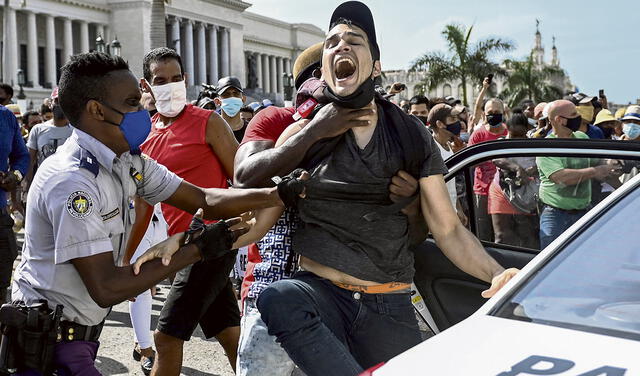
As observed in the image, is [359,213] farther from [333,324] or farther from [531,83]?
[531,83]

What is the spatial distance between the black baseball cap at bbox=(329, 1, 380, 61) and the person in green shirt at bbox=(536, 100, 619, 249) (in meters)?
1.10

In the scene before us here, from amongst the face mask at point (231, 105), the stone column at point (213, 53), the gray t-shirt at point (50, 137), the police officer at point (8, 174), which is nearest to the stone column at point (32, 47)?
the stone column at point (213, 53)

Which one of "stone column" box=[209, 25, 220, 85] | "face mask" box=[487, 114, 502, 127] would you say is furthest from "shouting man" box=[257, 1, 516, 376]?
"stone column" box=[209, 25, 220, 85]

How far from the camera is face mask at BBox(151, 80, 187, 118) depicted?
473 centimetres

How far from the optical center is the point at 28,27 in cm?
5906

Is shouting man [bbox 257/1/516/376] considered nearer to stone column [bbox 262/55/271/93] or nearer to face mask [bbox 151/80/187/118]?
face mask [bbox 151/80/187/118]

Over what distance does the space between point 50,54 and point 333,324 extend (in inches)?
2464

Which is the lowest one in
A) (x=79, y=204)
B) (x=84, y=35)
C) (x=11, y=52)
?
(x=79, y=204)

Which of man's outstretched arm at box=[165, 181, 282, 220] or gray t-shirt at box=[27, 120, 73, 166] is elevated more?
gray t-shirt at box=[27, 120, 73, 166]

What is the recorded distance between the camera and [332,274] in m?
3.01

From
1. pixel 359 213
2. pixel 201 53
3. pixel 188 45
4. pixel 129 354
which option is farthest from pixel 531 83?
pixel 201 53

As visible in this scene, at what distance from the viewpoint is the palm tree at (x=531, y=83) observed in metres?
38.9

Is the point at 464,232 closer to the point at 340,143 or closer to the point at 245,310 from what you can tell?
the point at 340,143

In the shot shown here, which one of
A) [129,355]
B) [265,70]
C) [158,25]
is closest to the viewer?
[129,355]
